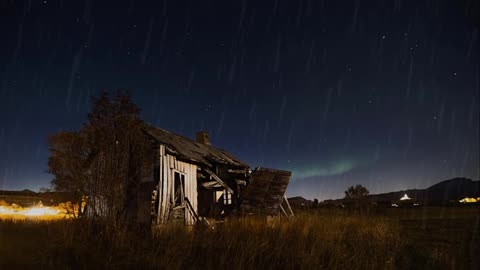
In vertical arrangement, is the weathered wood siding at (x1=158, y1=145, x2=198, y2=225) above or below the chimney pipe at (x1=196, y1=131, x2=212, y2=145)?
below

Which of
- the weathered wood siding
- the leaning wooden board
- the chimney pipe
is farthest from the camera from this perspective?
the chimney pipe

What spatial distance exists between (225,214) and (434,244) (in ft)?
30.1

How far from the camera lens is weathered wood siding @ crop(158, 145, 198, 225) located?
11703 millimetres

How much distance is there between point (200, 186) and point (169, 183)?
338 centimetres

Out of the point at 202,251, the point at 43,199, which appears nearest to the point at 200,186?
the point at 202,251

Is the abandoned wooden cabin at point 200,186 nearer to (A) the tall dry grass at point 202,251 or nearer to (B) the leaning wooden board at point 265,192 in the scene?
(B) the leaning wooden board at point 265,192

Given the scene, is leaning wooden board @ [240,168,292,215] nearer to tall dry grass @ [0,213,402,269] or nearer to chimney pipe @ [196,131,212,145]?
chimney pipe @ [196,131,212,145]

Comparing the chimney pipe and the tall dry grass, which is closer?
the tall dry grass

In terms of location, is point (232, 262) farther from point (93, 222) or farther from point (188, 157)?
Answer: point (188, 157)

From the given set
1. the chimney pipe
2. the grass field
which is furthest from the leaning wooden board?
the grass field

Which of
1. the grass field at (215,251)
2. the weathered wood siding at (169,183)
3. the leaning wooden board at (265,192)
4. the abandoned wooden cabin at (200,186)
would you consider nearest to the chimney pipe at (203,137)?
the abandoned wooden cabin at (200,186)

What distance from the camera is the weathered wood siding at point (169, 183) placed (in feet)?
38.4

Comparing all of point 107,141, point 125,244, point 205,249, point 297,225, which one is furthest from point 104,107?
point 297,225

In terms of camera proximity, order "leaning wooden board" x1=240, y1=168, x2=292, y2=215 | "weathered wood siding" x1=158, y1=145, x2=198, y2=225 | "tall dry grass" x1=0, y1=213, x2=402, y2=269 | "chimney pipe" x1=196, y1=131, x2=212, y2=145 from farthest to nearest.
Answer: "chimney pipe" x1=196, y1=131, x2=212, y2=145, "leaning wooden board" x1=240, y1=168, x2=292, y2=215, "weathered wood siding" x1=158, y1=145, x2=198, y2=225, "tall dry grass" x1=0, y1=213, x2=402, y2=269
